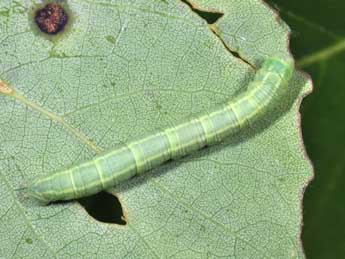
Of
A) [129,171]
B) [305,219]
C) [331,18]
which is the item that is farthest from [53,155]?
[331,18]

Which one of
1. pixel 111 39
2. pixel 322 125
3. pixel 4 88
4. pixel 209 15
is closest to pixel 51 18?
pixel 111 39

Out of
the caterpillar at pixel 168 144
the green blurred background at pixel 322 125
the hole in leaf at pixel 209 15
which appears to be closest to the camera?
the caterpillar at pixel 168 144

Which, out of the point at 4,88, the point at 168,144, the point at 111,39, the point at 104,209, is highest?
the point at 111,39

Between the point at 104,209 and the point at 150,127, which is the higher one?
the point at 150,127

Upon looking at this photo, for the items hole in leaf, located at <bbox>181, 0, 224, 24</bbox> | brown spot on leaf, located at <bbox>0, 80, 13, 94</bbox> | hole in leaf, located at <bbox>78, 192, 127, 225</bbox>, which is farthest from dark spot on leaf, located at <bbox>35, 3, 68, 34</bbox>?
hole in leaf, located at <bbox>78, 192, 127, 225</bbox>

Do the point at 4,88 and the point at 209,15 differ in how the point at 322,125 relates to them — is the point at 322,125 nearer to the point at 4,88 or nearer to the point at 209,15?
the point at 209,15

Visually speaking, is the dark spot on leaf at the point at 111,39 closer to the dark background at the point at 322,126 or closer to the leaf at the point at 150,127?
the leaf at the point at 150,127

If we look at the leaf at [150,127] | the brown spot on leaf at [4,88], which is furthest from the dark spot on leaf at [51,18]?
the brown spot on leaf at [4,88]
